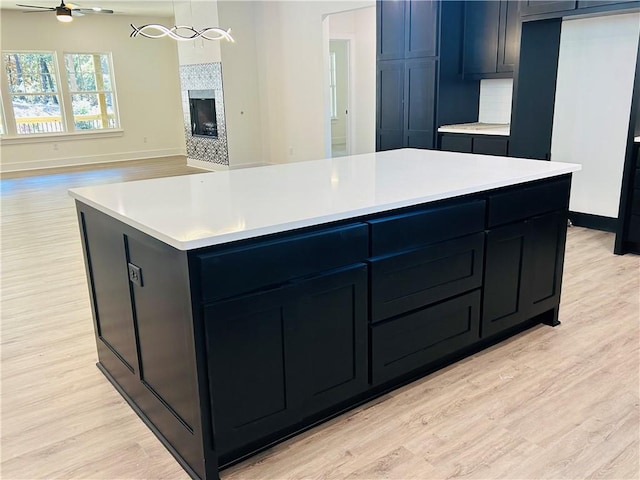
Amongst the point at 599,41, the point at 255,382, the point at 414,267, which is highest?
the point at 599,41

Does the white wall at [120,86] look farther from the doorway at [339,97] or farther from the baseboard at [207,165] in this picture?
the doorway at [339,97]

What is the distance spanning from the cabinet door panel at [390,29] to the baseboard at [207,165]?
3752 millimetres

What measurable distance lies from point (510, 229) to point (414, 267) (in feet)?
2.14

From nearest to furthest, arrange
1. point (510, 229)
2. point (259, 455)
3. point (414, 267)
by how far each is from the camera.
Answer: point (259, 455), point (414, 267), point (510, 229)

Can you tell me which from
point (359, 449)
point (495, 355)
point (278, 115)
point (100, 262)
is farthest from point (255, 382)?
point (278, 115)

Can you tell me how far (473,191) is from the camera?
230 centimetres

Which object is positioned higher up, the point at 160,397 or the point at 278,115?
Answer: the point at 278,115

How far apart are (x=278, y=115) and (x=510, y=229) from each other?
22.5 feet

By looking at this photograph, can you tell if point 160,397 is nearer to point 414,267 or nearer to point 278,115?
point 414,267

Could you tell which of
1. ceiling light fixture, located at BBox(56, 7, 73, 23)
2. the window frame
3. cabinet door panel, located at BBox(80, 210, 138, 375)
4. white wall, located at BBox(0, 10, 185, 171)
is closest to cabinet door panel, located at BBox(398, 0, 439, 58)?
cabinet door panel, located at BBox(80, 210, 138, 375)

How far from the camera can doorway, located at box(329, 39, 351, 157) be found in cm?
1006

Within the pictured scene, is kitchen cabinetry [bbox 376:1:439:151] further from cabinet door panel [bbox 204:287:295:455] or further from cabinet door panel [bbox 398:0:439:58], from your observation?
cabinet door panel [bbox 204:287:295:455]

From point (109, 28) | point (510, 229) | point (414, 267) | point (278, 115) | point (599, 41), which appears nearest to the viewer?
point (414, 267)

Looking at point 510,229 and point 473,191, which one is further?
point 510,229
